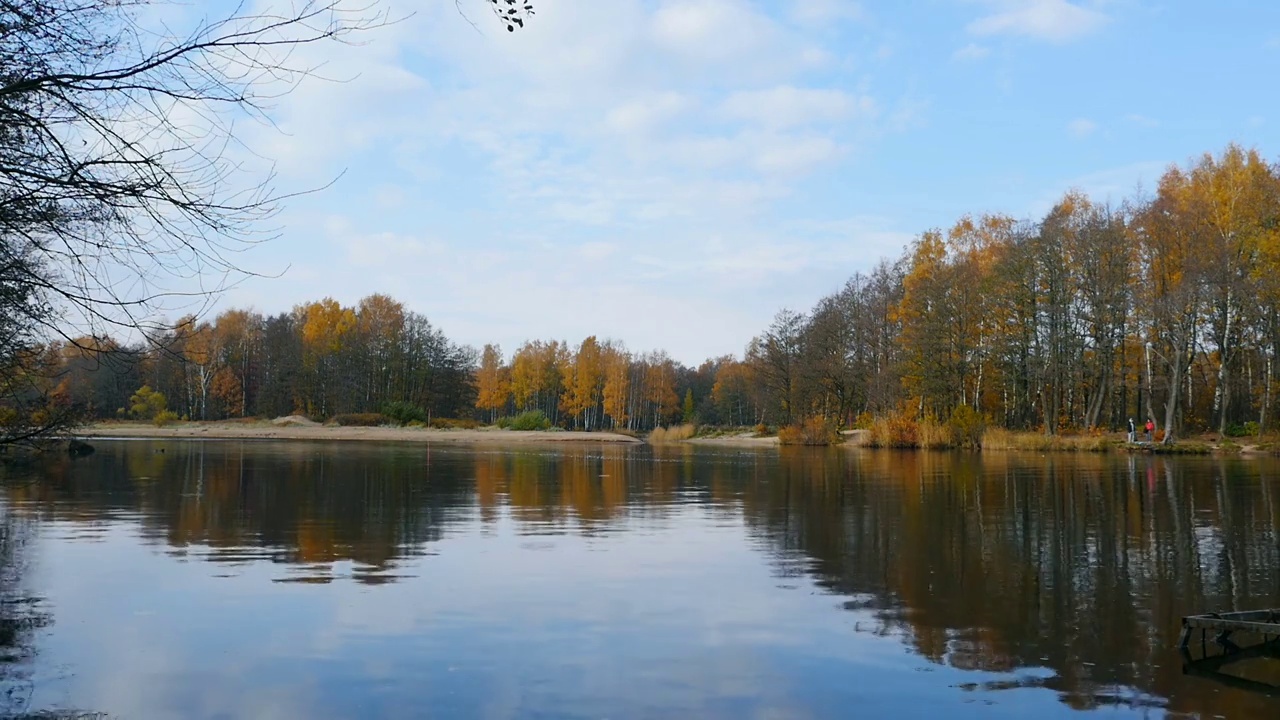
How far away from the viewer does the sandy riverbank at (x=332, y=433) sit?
67.1 metres

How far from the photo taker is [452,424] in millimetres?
79688

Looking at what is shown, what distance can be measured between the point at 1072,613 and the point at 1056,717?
315 cm

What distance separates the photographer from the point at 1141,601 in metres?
8.95

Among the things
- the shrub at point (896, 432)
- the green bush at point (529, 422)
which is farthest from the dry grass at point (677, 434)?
the shrub at point (896, 432)

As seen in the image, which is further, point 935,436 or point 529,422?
point 529,422

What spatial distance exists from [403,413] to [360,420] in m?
3.73

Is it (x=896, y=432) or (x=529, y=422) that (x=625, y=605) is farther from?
(x=529, y=422)

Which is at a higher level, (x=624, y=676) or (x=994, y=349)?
Result: (x=994, y=349)

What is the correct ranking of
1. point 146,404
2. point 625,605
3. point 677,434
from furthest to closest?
point 146,404, point 677,434, point 625,605

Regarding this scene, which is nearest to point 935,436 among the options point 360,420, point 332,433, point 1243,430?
Result: point 1243,430

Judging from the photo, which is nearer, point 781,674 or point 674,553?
point 781,674

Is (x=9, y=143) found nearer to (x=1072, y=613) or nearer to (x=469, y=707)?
(x=469, y=707)

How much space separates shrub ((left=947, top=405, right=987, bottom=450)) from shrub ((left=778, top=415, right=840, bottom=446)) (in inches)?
407

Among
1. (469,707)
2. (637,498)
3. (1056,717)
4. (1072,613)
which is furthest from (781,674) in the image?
(637,498)
